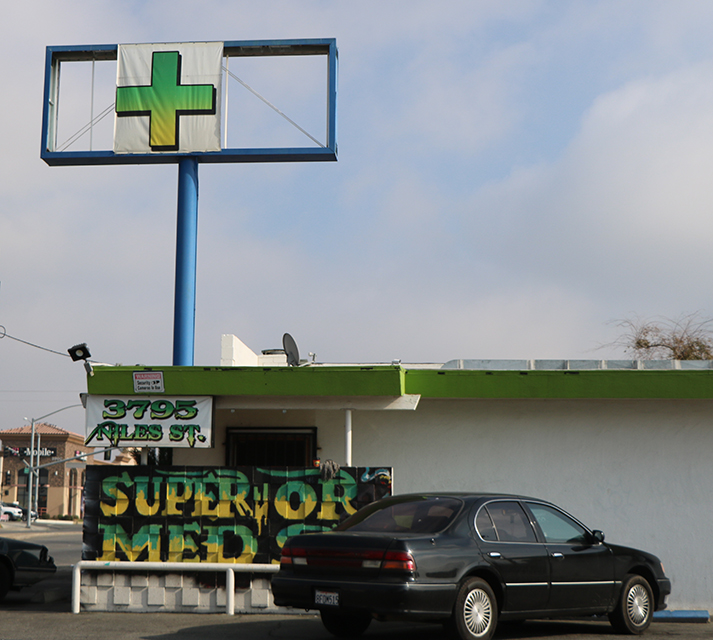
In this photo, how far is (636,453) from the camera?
13.1 meters

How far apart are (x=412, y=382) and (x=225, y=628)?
14.2 ft

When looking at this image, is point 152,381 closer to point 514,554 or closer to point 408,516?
point 408,516

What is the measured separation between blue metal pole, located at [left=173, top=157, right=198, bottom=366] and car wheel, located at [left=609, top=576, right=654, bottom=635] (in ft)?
29.6

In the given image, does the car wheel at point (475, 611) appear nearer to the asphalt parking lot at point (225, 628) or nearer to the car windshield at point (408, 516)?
the car windshield at point (408, 516)

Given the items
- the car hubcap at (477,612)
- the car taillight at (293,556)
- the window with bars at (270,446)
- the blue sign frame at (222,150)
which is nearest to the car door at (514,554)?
the car hubcap at (477,612)

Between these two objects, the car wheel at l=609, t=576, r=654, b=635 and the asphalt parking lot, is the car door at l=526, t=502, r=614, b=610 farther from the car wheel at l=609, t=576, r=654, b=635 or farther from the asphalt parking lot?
the asphalt parking lot

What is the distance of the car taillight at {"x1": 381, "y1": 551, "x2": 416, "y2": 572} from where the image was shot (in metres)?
7.86

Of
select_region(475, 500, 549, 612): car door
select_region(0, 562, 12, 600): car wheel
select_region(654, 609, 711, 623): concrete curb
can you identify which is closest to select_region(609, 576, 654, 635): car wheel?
select_region(475, 500, 549, 612): car door

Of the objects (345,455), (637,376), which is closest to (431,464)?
(345,455)

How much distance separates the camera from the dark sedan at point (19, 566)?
1336 cm

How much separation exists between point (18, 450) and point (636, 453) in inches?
3262

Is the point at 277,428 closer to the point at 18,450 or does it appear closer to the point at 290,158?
the point at 290,158

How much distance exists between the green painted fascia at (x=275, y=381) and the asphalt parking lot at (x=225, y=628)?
117 inches

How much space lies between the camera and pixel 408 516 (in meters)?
8.88
